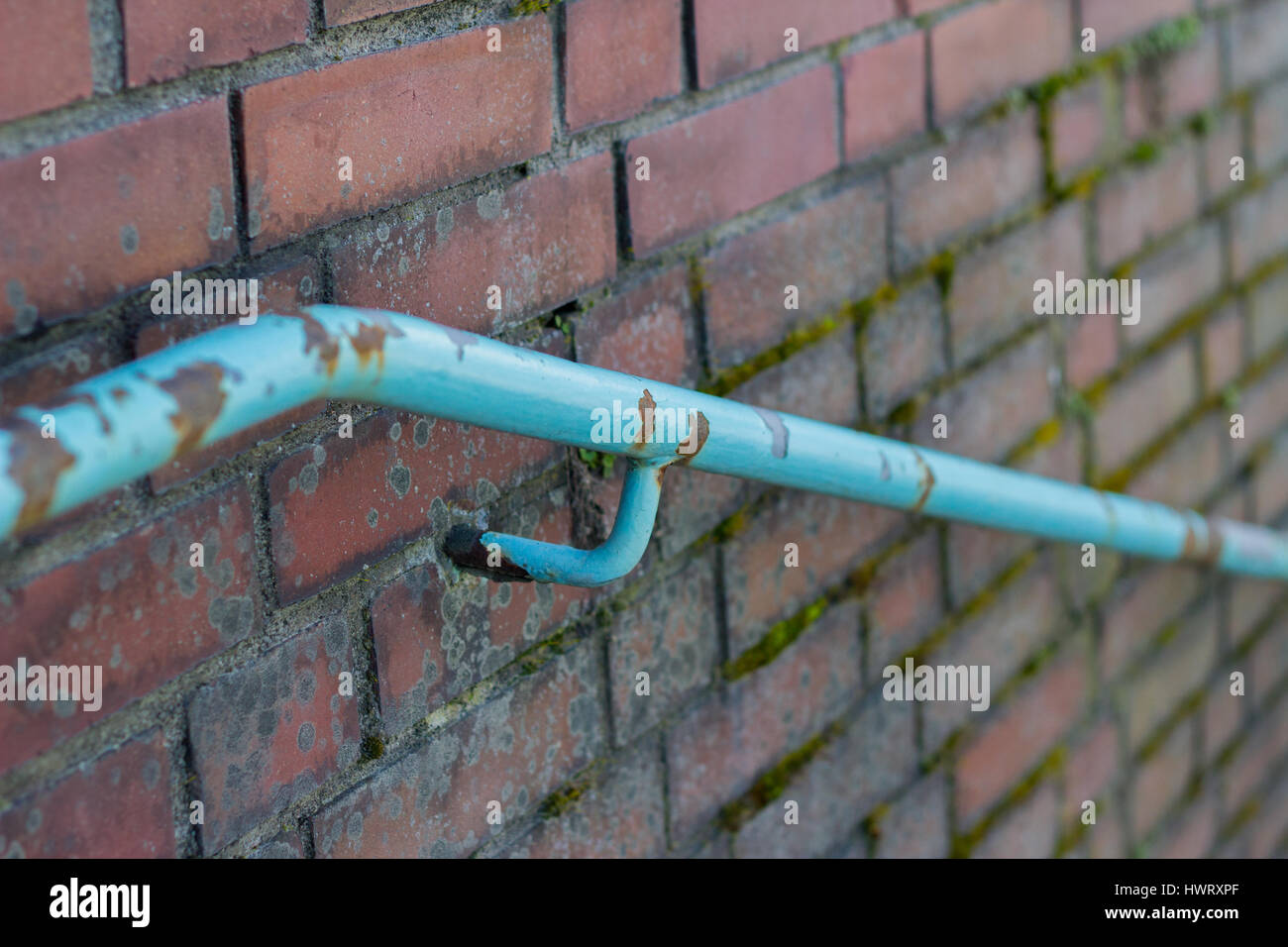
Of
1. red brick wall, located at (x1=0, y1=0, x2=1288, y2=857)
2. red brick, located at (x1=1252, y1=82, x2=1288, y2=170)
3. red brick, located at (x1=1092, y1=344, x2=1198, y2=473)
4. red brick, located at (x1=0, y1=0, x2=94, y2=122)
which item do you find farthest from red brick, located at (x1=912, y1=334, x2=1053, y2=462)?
red brick, located at (x1=0, y1=0, x2=94, y2=122)

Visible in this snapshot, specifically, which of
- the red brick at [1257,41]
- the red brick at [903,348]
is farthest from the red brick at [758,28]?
the red brick at [1257,41]

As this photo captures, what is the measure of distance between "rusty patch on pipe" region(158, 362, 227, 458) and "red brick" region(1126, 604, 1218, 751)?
1397 mm

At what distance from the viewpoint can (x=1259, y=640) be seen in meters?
1.92

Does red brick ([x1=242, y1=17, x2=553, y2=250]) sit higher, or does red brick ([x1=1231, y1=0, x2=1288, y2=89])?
red brick ([x1=1231, y1=0, x2=1288, y2=89])

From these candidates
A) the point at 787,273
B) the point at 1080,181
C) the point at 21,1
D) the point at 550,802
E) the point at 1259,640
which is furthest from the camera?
the point at 1259,640

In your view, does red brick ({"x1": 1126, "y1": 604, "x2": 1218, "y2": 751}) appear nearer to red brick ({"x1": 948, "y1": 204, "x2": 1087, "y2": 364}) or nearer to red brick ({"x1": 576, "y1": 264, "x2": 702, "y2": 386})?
red brick ({"x1": 948, "y1": 204, "x2": 1087, "y2": 364})

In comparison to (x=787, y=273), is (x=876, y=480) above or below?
below

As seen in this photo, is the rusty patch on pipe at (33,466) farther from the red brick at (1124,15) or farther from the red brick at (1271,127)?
the red brick at (1271,127)

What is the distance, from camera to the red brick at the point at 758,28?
3.04ft

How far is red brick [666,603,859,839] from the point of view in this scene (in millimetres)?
1009
